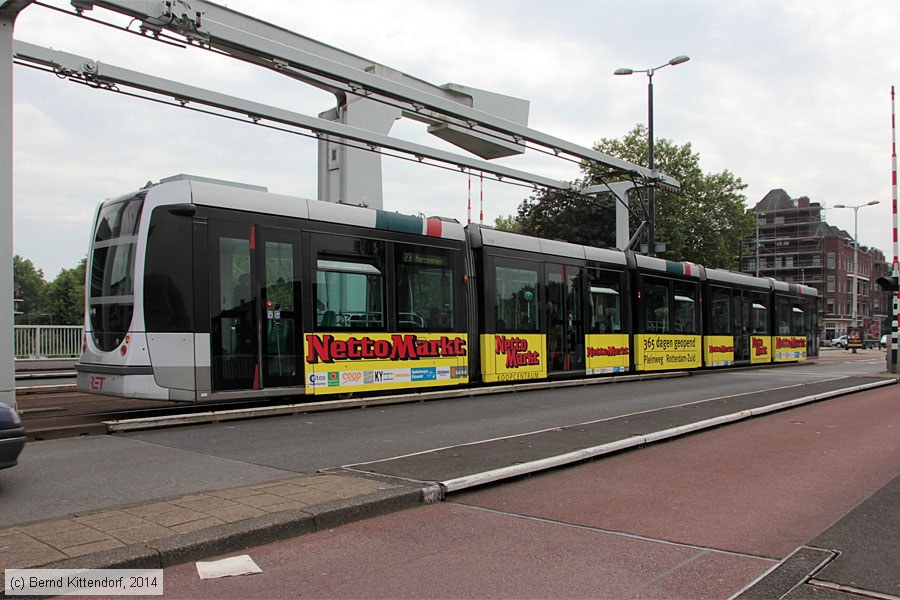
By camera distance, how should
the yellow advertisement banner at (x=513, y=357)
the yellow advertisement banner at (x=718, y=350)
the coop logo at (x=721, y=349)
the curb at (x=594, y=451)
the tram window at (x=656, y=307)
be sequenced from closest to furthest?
1. the curb at (x=594, y=451)
2. the yellow advertisement banner at (x=513, y=357)
3. the tram window at (x=656, y=307)
4. the yellow advertisement banner at (x=718, y=350)
5. the coop logo at (x=721, y=349)

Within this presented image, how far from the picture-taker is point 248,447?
831 cm

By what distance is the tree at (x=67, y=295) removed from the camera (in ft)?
307

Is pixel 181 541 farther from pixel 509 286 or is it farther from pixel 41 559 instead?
pixel 509 286

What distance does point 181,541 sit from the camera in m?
4.47

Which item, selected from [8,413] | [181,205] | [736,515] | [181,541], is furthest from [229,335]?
[736,515]

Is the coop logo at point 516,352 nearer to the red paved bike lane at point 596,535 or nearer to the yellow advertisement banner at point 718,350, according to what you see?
the red paved bike lane at point 596,535

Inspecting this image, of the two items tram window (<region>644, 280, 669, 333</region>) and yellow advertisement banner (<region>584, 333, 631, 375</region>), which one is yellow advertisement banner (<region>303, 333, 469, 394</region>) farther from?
tram window (<region>644, 280, 669, 333</region>)

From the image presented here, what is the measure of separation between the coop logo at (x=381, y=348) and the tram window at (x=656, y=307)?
25.0 ft

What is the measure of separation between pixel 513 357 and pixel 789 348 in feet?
57.5

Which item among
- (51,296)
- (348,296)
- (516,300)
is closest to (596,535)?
(348,296)

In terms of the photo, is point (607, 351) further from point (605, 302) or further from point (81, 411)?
point (81, 411)

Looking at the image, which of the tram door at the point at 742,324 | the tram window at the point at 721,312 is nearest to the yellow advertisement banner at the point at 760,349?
the tram door at the point at 742,324

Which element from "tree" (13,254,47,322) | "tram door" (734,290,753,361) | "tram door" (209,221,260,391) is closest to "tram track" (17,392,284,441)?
"tram door" (209,221,260,391)

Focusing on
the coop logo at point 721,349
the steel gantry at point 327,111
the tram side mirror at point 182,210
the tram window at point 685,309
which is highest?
the steel gantry at point 327,111
